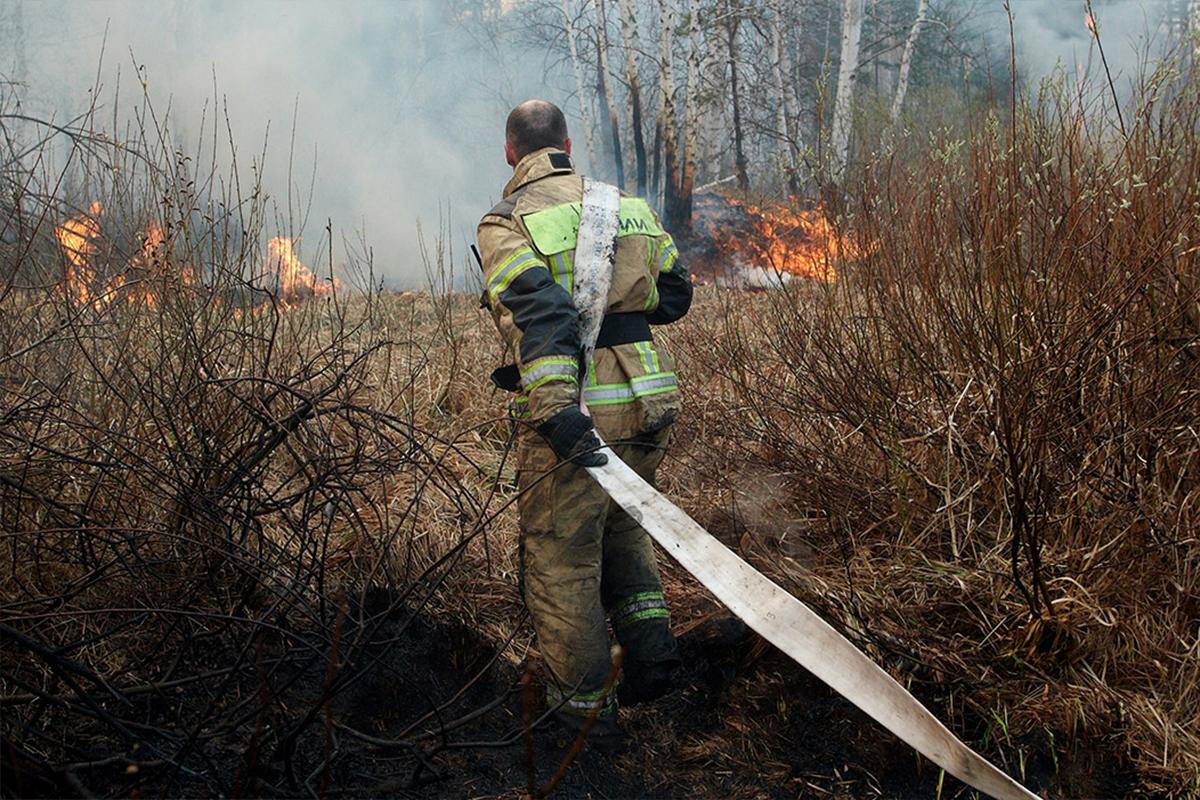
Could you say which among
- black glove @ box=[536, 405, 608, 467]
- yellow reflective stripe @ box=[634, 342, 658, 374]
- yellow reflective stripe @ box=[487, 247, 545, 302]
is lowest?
black glove @ box=[536, 405, 608, 467]

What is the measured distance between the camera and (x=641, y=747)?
3.39m

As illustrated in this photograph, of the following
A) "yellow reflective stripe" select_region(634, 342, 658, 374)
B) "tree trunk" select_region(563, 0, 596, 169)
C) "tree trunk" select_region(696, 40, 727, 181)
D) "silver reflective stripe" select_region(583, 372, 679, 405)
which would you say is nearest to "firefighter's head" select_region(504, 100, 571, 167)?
"yellow reflective stripe" select_region(634, 342, 658, 374)

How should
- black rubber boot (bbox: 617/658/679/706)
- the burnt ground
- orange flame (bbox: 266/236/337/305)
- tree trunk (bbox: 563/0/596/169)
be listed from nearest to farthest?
the burnt ground → black rubber boot (bbox: 617/658/679/706) → orange flame (bbox: 266/236/337/305) → tree trunk (bbox: 563/0/596/169)

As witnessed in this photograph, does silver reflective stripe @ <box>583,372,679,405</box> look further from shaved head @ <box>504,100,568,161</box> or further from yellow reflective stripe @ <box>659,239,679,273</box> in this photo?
shaved head @ <box>504,100,568,161</box>

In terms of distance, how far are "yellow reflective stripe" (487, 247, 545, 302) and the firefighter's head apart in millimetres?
569

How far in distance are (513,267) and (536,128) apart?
0.71 m

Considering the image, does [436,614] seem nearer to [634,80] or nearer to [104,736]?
[104,736]

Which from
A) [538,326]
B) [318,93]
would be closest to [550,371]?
[538,326]

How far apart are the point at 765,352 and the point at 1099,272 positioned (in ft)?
9.35

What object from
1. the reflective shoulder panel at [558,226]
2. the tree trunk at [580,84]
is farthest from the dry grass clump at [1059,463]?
the tree trunk at [580,84]

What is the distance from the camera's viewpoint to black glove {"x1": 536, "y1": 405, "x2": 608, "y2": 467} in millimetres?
3006

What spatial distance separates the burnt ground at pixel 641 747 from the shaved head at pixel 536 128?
74.0 inches

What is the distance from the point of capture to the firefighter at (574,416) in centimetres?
306

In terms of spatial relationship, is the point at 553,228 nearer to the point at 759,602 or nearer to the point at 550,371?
the point at 550,371
